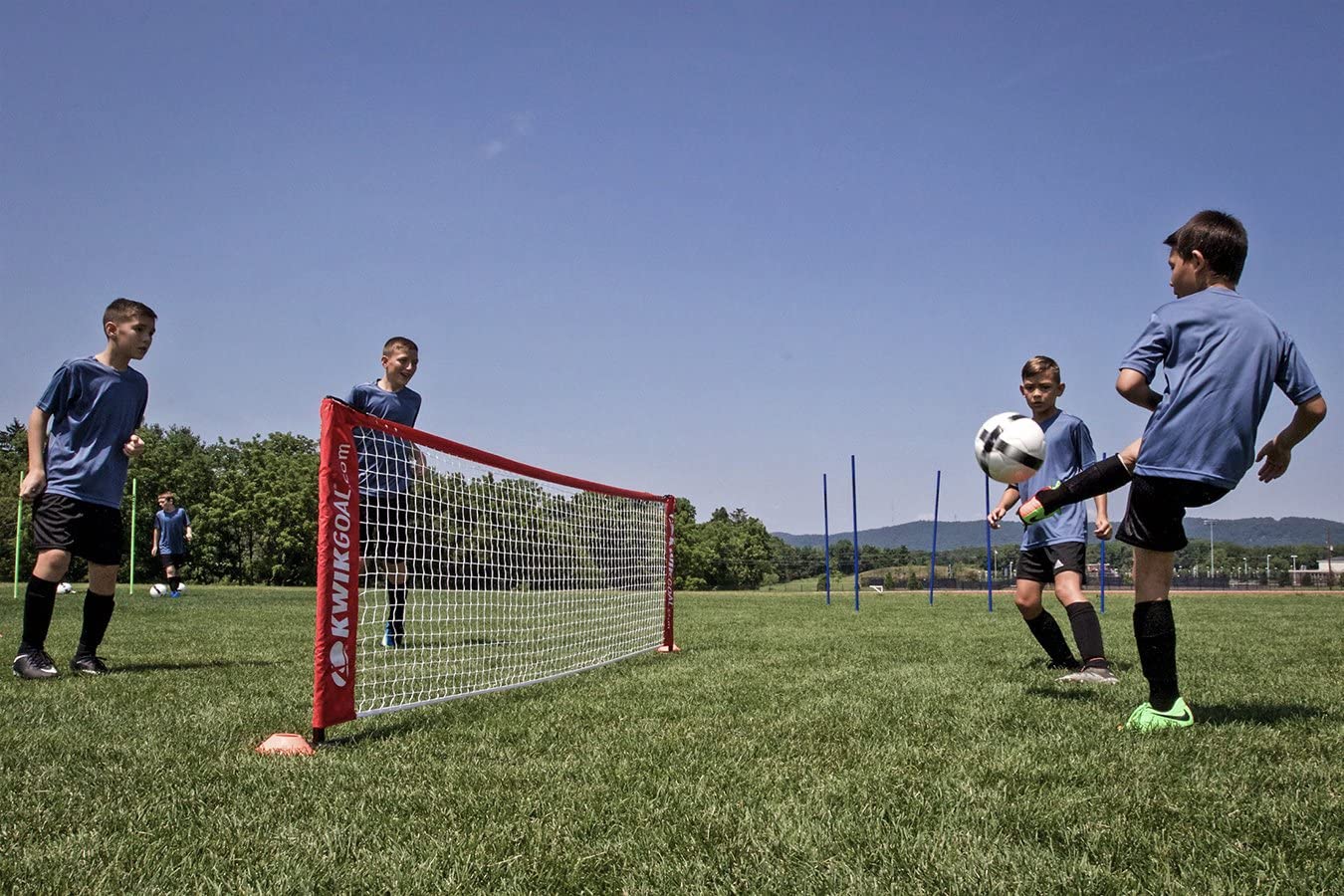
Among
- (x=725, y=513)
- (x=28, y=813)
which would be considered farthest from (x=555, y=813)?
(x=725, y=513)

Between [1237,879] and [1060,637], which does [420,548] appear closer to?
[1060,637]

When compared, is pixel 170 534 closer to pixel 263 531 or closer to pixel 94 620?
pixel 94 620

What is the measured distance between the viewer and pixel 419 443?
5359 mm

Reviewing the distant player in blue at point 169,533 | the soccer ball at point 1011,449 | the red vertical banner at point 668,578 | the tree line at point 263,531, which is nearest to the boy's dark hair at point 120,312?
the red vertical banner at point 668,578

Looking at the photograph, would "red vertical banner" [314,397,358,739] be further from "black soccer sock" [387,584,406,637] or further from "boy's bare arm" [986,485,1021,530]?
"boy's bare arm" [986,485,1021,530]

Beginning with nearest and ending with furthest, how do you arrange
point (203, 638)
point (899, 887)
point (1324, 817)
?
point (899, 887) < point (1324, 817) < point (203, 638)

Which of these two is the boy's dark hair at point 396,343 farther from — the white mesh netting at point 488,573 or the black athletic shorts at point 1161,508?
the black athletic shorts at point 1161,508

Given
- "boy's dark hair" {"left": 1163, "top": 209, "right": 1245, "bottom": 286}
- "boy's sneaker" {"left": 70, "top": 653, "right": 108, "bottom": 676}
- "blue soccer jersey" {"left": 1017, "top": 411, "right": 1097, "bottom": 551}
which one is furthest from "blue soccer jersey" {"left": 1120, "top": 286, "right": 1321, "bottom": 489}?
"boy's sneaker" {"left": 70, "top": 653, "right": 108, "bottom": 676}

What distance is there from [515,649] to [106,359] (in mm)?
3750

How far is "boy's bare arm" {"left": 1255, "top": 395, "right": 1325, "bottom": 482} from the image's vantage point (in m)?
4.30

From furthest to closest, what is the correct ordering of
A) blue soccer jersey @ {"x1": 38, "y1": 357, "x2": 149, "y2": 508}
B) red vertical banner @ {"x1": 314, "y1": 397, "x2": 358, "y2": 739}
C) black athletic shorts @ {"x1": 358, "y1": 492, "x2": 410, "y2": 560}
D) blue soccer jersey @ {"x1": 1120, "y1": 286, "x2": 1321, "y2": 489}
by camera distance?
blue soccer jersey @ {"x1": 38, "y1": 357, "x2": 149, "y2": 508}
black athletic shorts @ {"x1": 358, "y1": 492, "x2": 410, "y2": 560}
red vertical banner @ {"x1": 314, "y1": 397, "x2": 358, "y2": 739}
blue soccer jersey @ {"x1": 1120, "y1": 286, "x2": 1321, "y2": 489}

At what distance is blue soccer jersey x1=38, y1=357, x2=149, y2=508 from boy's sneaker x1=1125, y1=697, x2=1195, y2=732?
6.31 metres

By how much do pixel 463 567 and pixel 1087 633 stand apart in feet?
13.8

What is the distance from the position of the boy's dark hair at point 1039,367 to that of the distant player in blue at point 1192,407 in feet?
6.19
